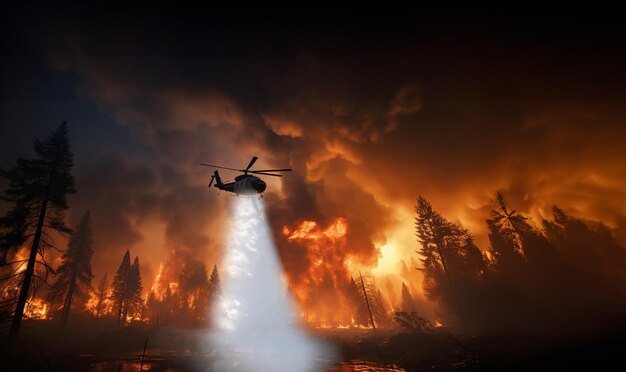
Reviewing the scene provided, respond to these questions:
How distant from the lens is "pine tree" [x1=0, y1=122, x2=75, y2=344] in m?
18.0

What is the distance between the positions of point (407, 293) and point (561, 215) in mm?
56304

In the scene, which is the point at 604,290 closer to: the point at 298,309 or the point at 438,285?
the point at 438,285

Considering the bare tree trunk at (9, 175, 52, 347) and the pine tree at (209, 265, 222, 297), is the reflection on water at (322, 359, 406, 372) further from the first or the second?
the pine tree at (209, 265, 222, 297)

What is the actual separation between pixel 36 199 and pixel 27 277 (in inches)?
255

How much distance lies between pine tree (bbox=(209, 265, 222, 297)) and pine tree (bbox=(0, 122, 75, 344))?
59472 millimetres

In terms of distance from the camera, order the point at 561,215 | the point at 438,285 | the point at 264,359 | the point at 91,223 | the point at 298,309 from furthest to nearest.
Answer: the point at 298,309 < the point at 561,215 < the point at 91,223 < the point at 438,285 < the point at 264,359

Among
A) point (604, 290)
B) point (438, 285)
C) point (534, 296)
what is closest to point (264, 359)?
point (438, 285)

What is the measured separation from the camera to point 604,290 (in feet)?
118

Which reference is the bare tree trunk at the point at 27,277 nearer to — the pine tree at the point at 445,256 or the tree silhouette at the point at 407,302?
the pine tree at the point at 445,256

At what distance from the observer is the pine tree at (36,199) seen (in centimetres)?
1798

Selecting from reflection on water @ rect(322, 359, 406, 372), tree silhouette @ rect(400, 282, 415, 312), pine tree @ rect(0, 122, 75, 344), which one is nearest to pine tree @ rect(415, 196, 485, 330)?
reflection on water @ rect(322, 359, 406, 372)

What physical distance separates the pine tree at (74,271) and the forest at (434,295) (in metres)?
0.16

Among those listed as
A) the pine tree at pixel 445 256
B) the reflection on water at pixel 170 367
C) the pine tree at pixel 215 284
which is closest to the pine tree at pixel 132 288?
the pine tree at pixel 215 284

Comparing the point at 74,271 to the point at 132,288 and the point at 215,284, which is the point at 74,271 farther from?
the point at 215,284
